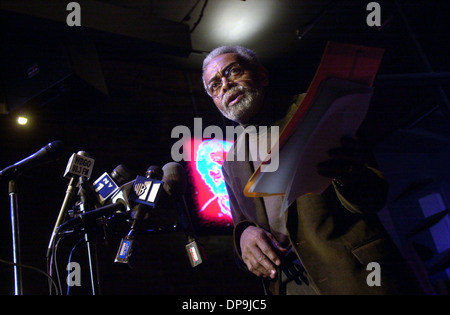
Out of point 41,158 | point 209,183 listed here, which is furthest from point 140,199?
point 209,183

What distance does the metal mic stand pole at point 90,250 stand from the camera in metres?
1.31

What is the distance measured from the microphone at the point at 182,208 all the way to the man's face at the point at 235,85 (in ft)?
1.70

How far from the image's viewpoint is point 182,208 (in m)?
1.71

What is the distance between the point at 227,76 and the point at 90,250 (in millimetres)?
1323

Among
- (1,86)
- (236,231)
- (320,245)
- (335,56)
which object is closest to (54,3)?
(1,86)

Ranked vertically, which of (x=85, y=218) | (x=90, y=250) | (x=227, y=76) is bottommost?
(x=90, y=250)

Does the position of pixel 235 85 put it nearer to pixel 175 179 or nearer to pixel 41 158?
pixel 175 179

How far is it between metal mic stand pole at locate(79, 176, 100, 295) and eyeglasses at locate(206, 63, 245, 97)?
101cm

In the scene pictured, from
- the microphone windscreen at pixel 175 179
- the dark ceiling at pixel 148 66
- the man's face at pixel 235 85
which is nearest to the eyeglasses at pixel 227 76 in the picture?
the man's face at pixel 235 85

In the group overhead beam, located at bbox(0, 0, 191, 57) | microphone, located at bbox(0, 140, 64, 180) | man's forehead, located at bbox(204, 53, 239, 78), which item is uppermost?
overhead beam, located at bbox(0, 0, 191, 57)

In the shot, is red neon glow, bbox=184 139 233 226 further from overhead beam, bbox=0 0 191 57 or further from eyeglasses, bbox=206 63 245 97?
eyeglasses, bbox=206 63 245 97

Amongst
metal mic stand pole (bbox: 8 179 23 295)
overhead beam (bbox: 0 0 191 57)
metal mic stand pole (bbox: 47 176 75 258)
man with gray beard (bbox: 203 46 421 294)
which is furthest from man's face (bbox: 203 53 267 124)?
overhead beam (bbox: 0 0 191 57)

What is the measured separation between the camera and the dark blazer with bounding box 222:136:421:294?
39.6 inches
